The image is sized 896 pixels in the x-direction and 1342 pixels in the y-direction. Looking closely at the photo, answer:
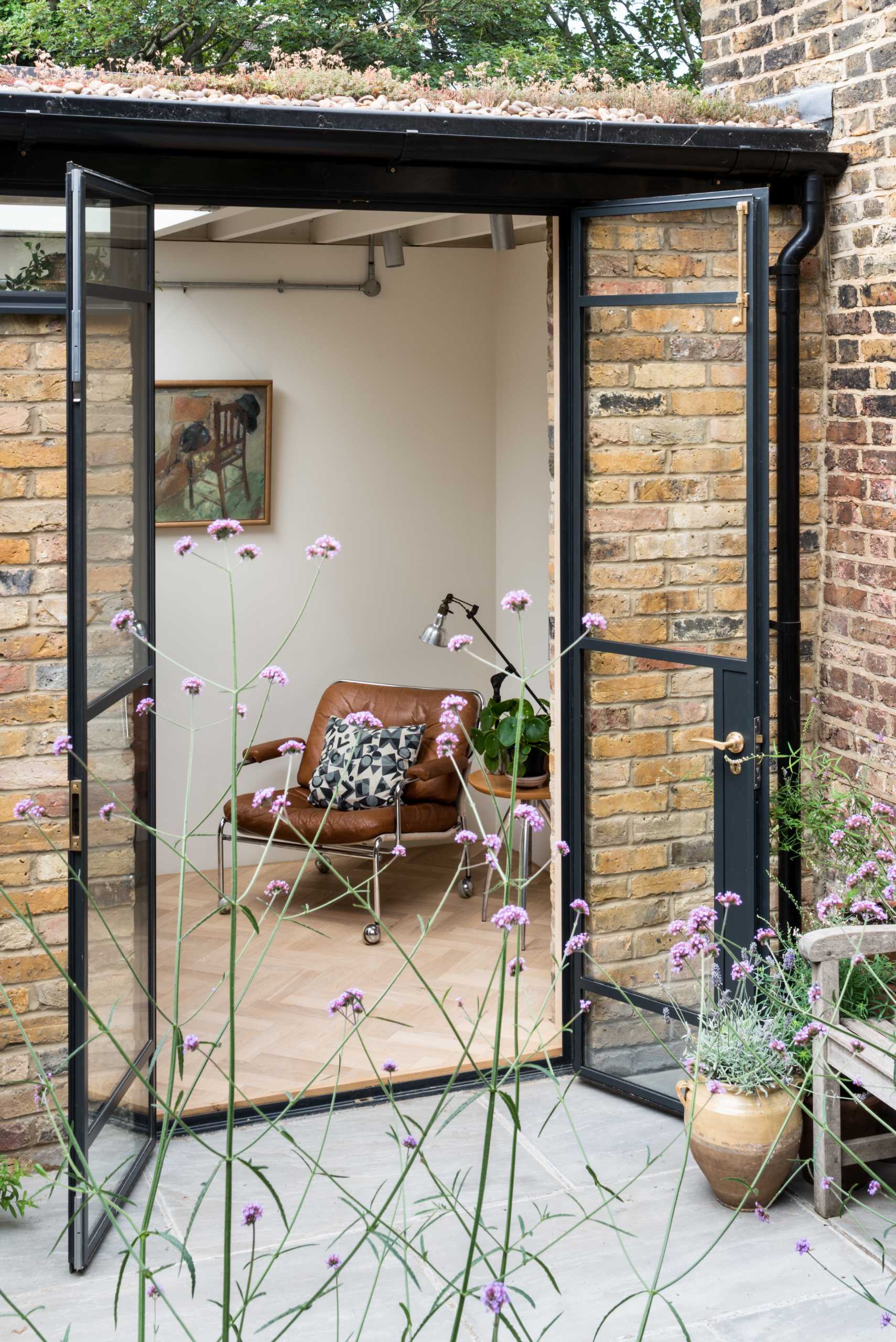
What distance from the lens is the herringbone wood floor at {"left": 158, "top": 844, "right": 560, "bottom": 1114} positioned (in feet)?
14.6

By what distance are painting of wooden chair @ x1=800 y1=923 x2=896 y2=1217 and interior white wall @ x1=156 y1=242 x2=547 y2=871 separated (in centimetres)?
337

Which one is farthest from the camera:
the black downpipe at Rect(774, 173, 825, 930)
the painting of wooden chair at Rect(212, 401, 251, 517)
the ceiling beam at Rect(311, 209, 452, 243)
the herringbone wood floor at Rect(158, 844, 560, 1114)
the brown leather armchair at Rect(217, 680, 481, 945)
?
the painting of wooden chair at Rect(212, 401, 251, 517)

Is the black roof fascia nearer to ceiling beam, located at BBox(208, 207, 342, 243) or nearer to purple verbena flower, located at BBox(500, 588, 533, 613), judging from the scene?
ceiling beam, located at BBox(208, 207, 342, 243)

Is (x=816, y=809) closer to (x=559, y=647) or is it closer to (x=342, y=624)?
(x=559, y=647)

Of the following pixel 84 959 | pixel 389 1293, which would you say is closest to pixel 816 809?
pixel 389 1293

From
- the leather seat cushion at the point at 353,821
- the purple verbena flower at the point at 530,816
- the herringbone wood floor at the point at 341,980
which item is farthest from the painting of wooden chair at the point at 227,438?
the purple verbena flower at the point at 530,816

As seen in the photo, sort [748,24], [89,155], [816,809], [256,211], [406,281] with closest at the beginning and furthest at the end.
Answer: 1. [89,155]
2. [816,809]
3. [748,24]
4. [256,211]
5. [406,281]

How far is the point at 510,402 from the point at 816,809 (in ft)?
10.9

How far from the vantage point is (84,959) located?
10.4 ft

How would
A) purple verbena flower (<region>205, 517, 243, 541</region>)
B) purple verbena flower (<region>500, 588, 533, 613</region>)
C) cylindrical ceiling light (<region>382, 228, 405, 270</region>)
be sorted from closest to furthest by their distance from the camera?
purple verbena flower (<region>500, 588, 533, 613</region>) → purple verbena flower (<region>205, 517, 243, 541</region>) → cylindrical ceiling light (<region>382, 228, 405, 270</region>)

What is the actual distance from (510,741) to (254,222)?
2445mm

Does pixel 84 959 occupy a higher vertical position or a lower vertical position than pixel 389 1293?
higher

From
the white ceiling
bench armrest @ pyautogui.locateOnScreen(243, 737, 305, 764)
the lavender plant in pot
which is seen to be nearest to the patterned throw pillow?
bench armrest @ pyautogui.locateOnScreen(243, 737, 305, 764)

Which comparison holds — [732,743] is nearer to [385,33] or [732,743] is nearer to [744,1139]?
[744,1139]
